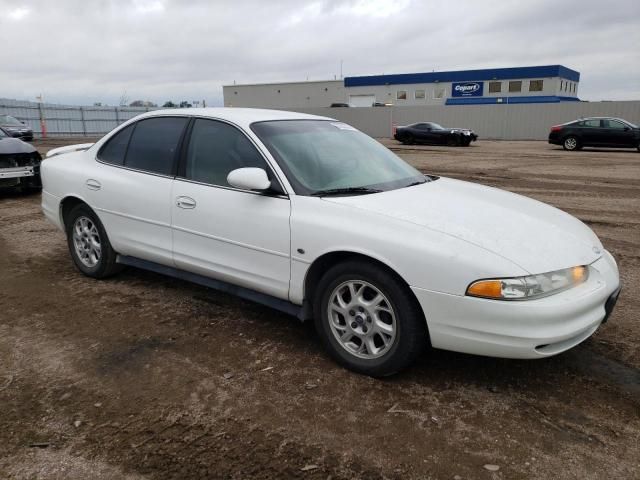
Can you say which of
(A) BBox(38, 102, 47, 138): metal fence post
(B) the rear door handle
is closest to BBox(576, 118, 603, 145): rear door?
(B) the rear door handle

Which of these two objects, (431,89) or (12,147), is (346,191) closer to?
(12,147)

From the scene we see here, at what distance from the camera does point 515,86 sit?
1938 inches

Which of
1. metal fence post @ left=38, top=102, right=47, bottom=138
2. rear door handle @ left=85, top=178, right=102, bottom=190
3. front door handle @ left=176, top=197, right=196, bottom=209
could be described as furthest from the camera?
metal fence post @ left=38, top=102, right=47, bottom=138

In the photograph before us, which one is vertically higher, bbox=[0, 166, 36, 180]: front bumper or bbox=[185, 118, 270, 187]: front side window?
bbox=[185, 118, 270, 187]: front side window

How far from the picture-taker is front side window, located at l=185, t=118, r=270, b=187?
12.5ft

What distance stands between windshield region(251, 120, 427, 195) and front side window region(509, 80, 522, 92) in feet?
163

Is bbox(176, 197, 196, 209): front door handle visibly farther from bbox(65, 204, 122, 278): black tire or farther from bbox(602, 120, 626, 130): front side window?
bbox(602, 120, 626, 130): front side window

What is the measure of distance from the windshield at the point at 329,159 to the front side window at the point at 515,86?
1955 inches

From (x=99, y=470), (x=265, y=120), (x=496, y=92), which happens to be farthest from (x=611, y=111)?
(x=99, y=470)

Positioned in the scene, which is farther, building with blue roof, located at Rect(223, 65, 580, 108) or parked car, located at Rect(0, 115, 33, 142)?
building with blue roof, located at Rect(223, 65, 580, 108)

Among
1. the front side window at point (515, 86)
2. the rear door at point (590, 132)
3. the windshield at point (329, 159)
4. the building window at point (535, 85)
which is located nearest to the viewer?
the windshield at point (329, 159)

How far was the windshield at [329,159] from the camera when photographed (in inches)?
143

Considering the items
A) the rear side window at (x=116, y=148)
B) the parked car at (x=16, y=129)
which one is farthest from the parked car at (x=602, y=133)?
the parked car at (x=16, y=129)

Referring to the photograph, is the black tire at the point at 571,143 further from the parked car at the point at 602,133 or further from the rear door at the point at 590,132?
the rear door at the point at 590,132
